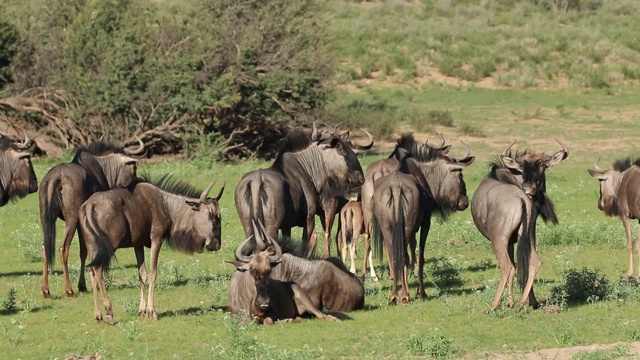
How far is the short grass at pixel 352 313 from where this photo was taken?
10.6 m

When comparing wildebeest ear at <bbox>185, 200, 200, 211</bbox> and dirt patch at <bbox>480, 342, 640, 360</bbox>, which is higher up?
wildebeest ear at <bbox>185, 200, 200, 211</bbox>

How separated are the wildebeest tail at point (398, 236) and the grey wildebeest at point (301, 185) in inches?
55.8

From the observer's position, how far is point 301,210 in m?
14.4

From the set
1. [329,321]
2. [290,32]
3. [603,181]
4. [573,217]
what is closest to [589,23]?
[290,32]

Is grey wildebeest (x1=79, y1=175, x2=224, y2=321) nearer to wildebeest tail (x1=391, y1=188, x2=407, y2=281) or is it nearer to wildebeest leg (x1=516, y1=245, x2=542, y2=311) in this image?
wildebeest tail (x1=391, y1=188, x2=407, y2=281)

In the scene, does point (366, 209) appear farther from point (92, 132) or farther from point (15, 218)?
point (92, 132)

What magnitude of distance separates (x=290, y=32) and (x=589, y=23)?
33.4 metres

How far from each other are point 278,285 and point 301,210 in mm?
2513

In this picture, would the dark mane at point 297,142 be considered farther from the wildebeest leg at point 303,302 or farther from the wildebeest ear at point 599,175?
the wildebeest ear at point 599,175

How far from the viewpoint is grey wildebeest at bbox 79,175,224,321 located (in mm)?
11805

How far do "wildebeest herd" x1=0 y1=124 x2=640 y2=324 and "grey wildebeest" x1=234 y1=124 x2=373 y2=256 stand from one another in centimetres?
1

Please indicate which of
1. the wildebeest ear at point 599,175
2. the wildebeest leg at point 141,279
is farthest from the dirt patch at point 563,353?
the wildebeest ear at point 599,175

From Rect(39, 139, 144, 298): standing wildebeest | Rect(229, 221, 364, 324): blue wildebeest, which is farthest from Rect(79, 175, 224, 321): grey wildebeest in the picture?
Rect(39, 139, 144, 298): standing wildebeest

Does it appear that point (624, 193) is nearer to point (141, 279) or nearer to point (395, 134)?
point (141, 279)
